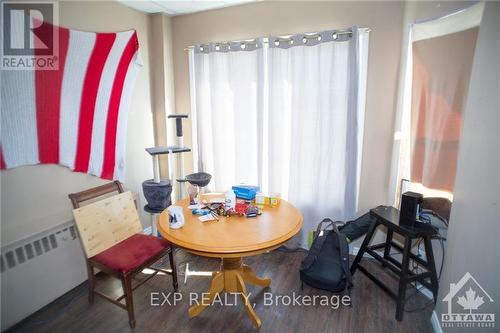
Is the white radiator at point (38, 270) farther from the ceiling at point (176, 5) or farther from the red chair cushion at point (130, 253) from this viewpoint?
the ceiling at point (176, 5)

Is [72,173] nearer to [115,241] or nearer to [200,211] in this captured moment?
[115,241]

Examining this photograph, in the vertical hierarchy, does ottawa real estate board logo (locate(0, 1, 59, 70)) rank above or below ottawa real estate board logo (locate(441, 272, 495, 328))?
above

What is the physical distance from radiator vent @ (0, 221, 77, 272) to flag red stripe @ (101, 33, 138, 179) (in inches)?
22.0

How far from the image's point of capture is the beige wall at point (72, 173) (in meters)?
1.76

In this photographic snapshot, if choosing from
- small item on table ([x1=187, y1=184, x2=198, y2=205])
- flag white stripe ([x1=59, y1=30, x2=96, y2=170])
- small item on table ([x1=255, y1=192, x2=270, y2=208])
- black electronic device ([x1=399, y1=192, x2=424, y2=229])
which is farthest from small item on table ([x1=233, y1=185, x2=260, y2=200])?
flag white stripe ([x1=59, y1=30, x2=96, y2=170])

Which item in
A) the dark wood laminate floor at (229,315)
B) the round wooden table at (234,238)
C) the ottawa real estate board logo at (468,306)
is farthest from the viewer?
the dark wood laminate floor at (229,315)

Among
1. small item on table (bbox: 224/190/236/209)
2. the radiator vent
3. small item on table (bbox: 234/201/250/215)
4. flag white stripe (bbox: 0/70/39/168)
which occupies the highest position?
flag white stripe (bbox: 0/70/39/168)

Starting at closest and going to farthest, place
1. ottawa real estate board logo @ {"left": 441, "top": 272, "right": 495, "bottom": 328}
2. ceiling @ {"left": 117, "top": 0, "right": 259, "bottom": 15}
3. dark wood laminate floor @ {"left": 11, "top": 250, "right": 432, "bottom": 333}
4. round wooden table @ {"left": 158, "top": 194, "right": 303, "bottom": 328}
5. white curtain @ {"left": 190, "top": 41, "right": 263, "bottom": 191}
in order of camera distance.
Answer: ottawa real estate board logo @ {"left": 441, "top": 272, "right": 495, "bottom": 328}
round wooden table @ {"left": 158, "top": 194, "right": 303, "bottom": 328}
dark wood laminate floor @ {"left": 11, "top": 250, "right": 432, "bottom": 333}
ceiling @ {"left": 117, "top": 0, "right": 259, "bottom": 15}
white curtain @ {"left": 190, "top": 41, "right": 263, "bottom": 191}

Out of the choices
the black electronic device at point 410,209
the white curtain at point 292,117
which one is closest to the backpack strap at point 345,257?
the black electronic device at point 410,209

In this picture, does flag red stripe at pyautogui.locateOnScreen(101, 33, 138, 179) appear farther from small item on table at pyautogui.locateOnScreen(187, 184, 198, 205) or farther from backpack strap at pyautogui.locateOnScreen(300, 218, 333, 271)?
backpack strap at pyautogui.locateOnScreen(300, 218, 333, 271)

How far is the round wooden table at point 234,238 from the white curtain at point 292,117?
697 mm

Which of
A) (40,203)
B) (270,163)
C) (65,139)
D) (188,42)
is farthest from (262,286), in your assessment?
(188,42)

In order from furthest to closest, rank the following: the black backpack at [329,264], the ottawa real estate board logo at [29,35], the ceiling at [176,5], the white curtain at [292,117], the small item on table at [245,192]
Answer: the ceiling at [176,5] → the white curtain at [292,117] → the small item on table at [245,192] → the black backpack at [329,264] → the ottawa real estate board logo at [29,35]

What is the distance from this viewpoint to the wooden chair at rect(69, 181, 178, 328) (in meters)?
1.76
